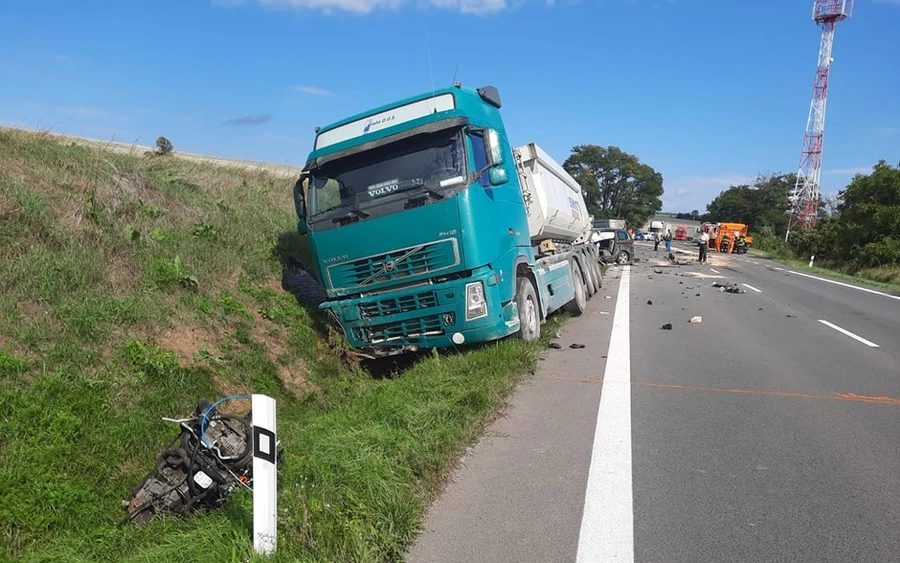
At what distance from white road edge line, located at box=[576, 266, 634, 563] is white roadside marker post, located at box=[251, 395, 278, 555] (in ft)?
5.07

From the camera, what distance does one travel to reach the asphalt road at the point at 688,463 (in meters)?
3.30

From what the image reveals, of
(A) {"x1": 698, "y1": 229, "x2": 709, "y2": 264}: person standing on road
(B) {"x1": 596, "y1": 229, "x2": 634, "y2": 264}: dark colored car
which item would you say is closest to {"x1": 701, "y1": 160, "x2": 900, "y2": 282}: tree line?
(A) {"x1": 698, "y1": 229, "x2": 709, "y2": 264}: person standing on road

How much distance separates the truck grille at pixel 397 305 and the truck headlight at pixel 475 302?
1.27 feet

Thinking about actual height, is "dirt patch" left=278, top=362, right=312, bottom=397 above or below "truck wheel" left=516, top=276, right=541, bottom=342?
below

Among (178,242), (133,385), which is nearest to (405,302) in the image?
(133,385)

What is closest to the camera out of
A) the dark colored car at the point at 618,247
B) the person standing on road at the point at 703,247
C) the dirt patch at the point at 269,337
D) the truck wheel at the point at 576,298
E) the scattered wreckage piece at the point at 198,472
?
the scattered wreckage piece at the point at 198,472

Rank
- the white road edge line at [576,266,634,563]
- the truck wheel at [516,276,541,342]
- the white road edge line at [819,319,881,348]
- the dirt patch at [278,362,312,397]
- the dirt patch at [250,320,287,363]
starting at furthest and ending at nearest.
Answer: the white road edge line at [819,319,881,348]
the truck wheel at [516,276,541,342]
the dirt patch at [250,320,287,363]
the dirt patch at [278,362,312,397]
the white road edge line at [576,266,634,563]

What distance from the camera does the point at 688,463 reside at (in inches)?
174

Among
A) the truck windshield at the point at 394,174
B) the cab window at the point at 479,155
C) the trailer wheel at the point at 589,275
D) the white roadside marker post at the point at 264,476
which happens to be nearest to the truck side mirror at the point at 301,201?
the truck windshield at the point at 394,174

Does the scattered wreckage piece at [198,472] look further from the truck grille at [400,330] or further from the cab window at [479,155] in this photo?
the cab window at [479,155]

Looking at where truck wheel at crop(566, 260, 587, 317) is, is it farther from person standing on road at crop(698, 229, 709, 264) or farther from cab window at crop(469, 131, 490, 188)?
person standing on road at crop(698, 229, 709, 264)

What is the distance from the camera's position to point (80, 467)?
481cm

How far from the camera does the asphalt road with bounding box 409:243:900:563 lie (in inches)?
130

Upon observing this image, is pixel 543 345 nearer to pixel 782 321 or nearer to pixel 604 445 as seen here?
pixel 604 445
